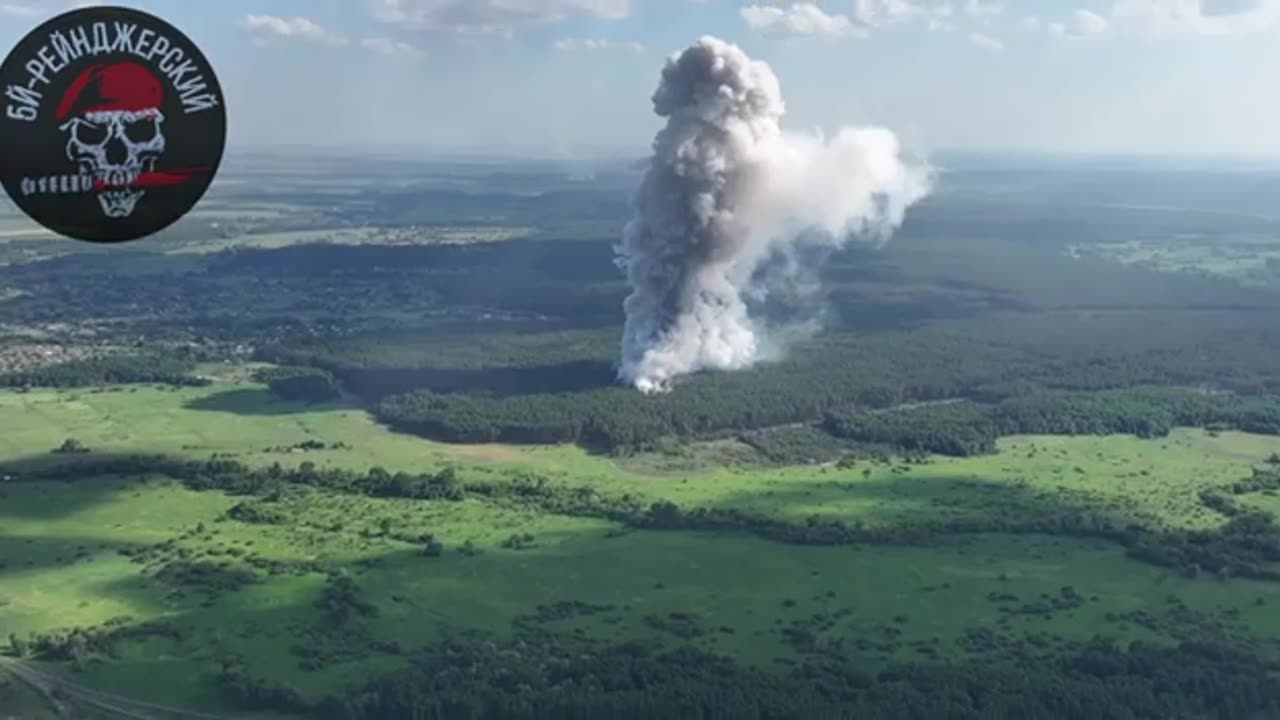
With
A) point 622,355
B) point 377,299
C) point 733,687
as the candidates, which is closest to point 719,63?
point 622,355

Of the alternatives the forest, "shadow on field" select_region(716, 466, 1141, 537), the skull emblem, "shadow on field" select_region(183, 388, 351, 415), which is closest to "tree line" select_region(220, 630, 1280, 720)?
the forest

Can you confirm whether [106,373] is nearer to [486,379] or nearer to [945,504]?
[486,379]

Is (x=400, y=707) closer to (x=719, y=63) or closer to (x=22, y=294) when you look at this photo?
(x=719, y=63)

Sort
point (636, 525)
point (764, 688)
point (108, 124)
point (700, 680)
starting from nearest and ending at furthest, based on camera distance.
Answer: point (108, 124)
point (764, 688)
point (700, 680)
point (636, 525)

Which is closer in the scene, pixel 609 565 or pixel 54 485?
pixel 609 565

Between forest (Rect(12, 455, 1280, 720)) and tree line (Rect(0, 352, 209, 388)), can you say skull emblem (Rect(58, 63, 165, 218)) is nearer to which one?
forest (Rect(12, 455, 1280, 720))

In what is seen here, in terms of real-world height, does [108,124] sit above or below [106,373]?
above

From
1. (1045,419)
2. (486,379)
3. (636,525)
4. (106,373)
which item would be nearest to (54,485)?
(636,525)

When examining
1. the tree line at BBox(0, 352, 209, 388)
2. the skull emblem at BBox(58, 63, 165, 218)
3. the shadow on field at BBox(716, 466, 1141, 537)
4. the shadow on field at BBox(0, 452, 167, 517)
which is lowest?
the shadow on field at BBox(716, 466, 1141, 537)

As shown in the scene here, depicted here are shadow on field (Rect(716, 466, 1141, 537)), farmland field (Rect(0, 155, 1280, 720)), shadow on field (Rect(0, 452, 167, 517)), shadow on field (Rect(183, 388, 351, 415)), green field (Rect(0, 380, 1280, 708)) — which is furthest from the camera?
shadow on field (Rect(183, 388, 351, 415))
